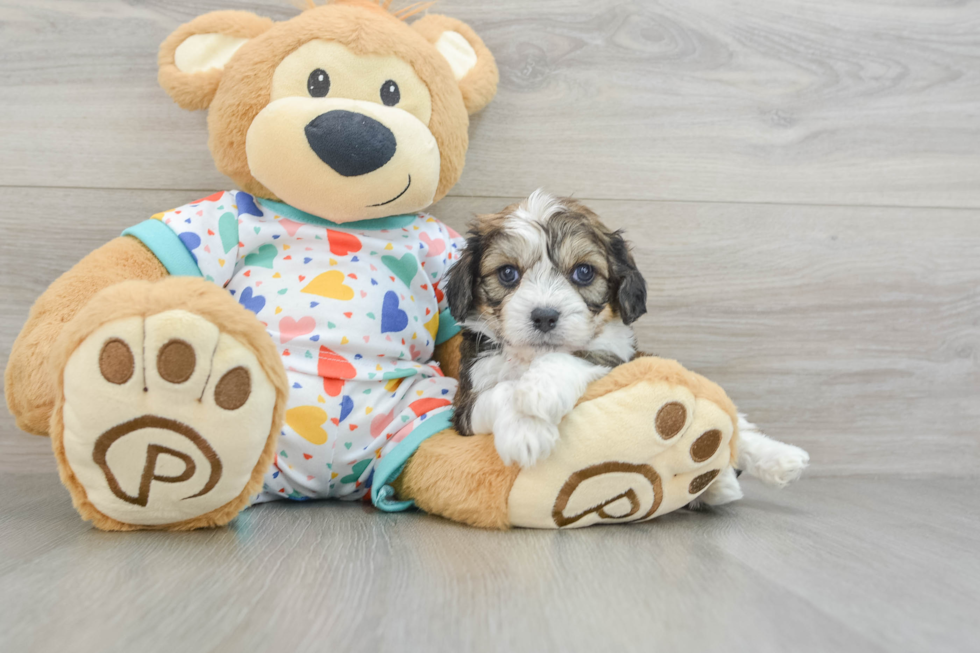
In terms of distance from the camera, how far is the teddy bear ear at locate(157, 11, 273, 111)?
1.64 m

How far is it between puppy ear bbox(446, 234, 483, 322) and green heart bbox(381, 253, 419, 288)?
18 cm

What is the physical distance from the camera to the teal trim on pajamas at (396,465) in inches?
59.4

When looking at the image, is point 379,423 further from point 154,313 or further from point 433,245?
point 154,313

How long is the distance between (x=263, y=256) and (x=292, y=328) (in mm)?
223

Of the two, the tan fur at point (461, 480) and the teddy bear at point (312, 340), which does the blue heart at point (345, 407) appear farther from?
the tan fur at point (461, 480)

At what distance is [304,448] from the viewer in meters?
1.51

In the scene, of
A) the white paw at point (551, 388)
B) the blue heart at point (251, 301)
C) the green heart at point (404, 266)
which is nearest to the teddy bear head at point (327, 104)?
the green heart at point (404, 266)

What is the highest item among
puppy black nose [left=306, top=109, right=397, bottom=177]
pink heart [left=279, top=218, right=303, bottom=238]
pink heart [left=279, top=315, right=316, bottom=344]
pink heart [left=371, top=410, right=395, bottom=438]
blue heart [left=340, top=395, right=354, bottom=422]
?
puppy black nose [left=306, top=109, right=397, bottom=177]

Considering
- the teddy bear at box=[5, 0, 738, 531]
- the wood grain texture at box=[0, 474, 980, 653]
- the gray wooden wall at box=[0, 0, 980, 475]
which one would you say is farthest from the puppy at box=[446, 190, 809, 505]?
the gray wooden wall at box=[0, 0, 980, 475]

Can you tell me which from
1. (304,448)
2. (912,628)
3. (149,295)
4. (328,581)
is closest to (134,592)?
(328,581)

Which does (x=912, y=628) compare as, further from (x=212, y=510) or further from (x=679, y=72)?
(x=679, y=72)

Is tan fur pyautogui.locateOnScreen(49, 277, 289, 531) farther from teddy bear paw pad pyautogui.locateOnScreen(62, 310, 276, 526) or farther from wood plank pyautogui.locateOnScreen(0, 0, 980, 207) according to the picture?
wood plank pyautogui.locateOnScreen(0, 0, 980, 207)

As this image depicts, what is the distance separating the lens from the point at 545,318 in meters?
1.39

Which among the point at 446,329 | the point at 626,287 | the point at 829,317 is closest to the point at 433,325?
the point at 446,329
